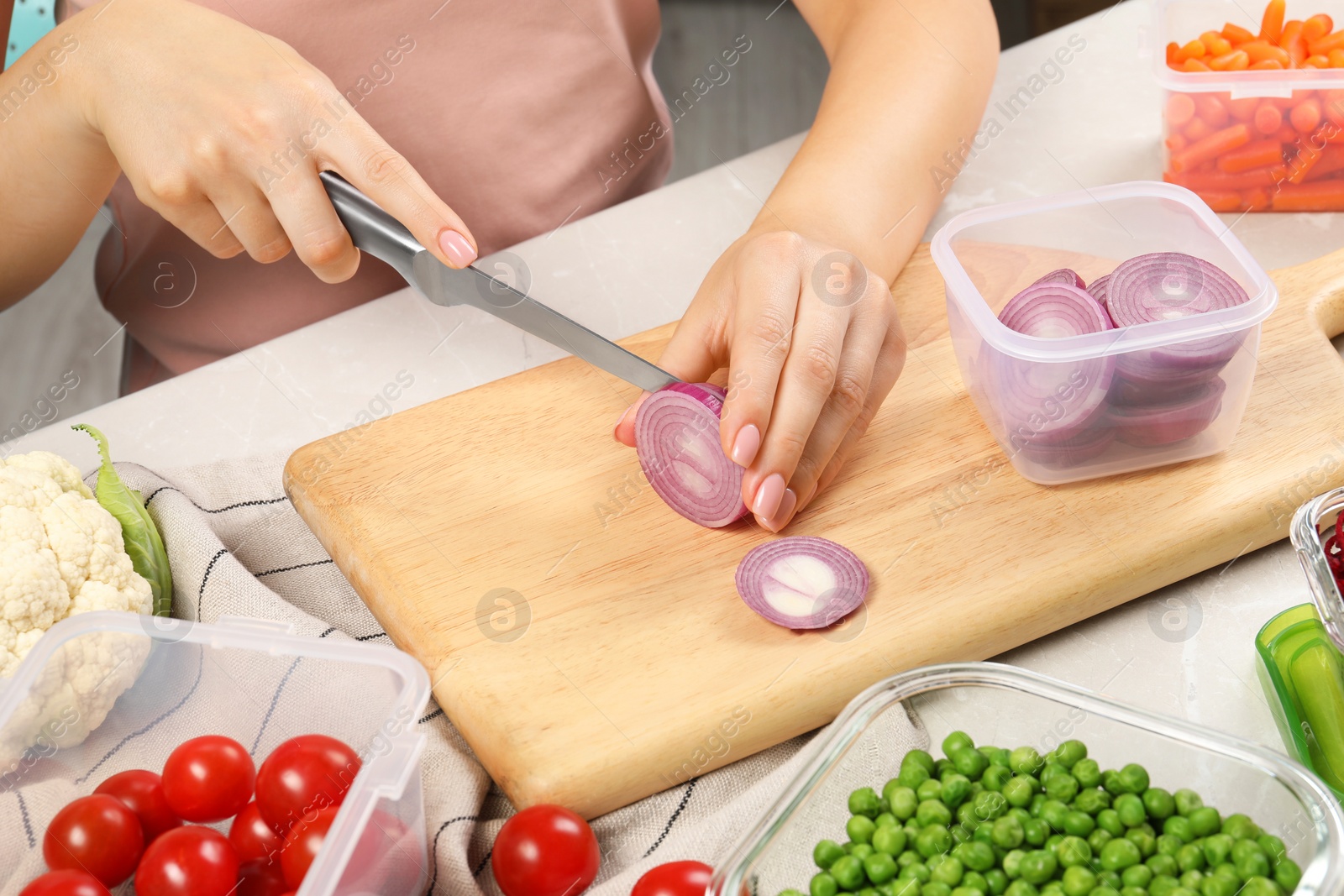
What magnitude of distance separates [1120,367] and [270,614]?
2.67 ft

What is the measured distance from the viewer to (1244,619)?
101 centimetres

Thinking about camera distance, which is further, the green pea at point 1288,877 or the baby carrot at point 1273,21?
the baby carrot at point 1273,21

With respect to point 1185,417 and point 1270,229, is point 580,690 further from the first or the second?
point 1270,229

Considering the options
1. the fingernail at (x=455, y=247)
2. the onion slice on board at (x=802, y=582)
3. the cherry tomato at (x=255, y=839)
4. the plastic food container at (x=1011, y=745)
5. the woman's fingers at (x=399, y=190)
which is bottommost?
the onion slice on board at (x=802, y=582)

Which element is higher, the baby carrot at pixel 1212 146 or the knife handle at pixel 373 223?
the knife handle at pixel 373 223

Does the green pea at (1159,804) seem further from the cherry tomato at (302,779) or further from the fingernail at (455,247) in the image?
the fingernail at (455,247)

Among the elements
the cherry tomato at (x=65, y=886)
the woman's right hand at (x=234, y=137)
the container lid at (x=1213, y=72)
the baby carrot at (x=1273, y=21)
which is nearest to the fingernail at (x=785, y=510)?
the woman's right hand at (x=234, y=137)

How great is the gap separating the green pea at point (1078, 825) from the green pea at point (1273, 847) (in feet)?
0.32

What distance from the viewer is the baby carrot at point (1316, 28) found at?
1348mm

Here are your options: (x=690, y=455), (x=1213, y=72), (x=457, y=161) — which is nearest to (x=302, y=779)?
(x=690, y=455)

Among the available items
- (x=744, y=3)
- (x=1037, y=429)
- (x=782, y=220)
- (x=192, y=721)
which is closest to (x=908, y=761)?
(x=1037, y=429)

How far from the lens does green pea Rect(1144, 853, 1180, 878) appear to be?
27.4 inches

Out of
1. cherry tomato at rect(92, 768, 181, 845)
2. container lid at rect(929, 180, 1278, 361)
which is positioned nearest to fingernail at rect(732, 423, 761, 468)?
container lid at rect(929, 180, 1278, 361)

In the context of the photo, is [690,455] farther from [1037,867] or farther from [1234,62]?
[1234,62]
